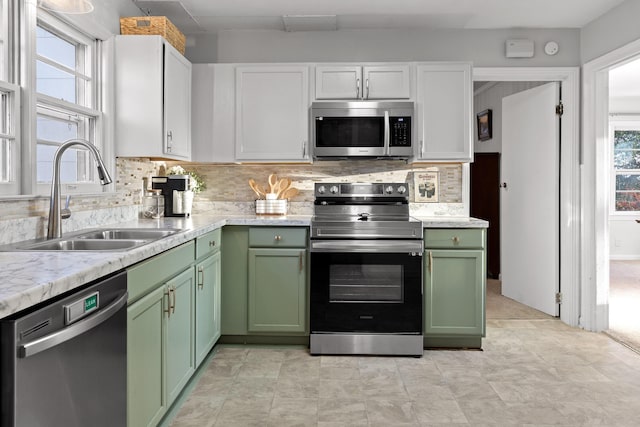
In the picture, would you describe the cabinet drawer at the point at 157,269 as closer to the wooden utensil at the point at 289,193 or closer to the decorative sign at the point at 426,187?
the wooden utensil at the point at 289,193

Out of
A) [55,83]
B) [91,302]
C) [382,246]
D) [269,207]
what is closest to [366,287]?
[382,246]

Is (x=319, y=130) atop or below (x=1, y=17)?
below

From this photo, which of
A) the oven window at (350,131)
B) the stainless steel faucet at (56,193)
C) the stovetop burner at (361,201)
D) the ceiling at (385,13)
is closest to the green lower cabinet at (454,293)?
the stovetop burner at (361,201)

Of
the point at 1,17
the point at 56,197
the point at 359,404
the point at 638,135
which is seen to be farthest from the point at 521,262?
the point at 638,135

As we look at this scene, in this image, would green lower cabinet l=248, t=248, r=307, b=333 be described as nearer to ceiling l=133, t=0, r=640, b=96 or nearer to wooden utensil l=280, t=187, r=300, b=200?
wooden utensil l=280, t=187, r=300, b=200

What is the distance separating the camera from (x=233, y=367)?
3.03 m

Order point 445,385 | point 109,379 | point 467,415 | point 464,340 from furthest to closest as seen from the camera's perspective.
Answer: point 464,340 < point 445,385 < point 467,415 < point 109,379

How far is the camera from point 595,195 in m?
3.77

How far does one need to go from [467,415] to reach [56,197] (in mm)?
2206

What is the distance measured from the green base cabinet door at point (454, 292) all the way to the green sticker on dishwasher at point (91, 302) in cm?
235

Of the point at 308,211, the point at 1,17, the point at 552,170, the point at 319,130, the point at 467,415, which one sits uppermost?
the point at 1,17

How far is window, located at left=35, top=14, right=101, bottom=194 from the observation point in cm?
245

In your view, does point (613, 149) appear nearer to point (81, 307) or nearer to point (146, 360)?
point (146, 360)

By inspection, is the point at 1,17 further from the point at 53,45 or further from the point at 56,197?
the point at 56,197
